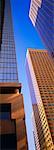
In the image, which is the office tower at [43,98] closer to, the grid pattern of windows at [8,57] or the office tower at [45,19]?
the office tower at [45,19]

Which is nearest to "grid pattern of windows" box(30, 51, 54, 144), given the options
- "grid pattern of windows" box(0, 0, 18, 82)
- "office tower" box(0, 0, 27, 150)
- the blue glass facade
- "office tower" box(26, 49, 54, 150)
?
"office tower" box(26, 49, 54, 150)

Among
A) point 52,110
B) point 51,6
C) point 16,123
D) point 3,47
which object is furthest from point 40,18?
point 16,123

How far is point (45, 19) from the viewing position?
113688 mm

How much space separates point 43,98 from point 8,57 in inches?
4170

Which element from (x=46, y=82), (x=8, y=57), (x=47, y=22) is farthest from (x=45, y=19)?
(x=46, y=82)

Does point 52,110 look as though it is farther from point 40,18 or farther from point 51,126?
point 40,18

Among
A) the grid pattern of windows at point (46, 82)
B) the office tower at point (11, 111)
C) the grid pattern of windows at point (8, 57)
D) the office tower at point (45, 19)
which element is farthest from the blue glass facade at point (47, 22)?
the office tower at point (11, 111)

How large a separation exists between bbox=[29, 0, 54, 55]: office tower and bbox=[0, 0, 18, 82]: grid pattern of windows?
33042 mm

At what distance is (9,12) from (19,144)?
145 feet

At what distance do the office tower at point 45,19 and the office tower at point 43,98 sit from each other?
12644 millimetres

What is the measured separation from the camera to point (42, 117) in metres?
151

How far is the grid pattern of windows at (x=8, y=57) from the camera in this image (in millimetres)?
48650

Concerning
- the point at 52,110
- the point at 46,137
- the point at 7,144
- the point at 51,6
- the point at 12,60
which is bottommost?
the point at 46,137

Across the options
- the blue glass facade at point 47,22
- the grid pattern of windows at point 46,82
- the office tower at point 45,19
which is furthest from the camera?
the grid pattern of windows at point 46,82
